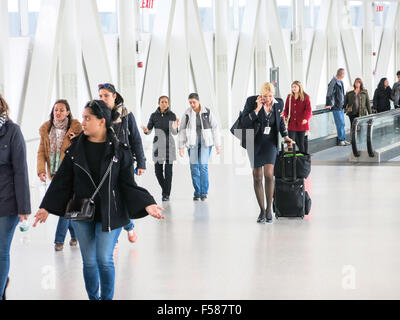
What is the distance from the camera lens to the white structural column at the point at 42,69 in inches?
626

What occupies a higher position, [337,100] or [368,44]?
[368,44]

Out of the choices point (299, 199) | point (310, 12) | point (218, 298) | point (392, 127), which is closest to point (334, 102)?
point (392, 127)

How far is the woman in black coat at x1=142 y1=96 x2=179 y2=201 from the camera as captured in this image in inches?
481

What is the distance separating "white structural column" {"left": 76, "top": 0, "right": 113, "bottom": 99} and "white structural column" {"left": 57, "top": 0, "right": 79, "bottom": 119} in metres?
0.76

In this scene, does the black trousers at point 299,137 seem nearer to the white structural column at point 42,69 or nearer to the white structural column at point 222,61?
the white structural column at point 42,69

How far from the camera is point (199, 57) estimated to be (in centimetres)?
2370

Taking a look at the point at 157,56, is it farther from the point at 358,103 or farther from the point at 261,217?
the point at 261,217

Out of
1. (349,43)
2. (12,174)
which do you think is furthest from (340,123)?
(12,174)

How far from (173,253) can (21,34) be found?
9275 mm

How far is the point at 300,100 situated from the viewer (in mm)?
14945

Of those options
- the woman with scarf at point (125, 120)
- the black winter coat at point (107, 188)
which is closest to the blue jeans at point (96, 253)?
the black winter coat at point (107, 188)

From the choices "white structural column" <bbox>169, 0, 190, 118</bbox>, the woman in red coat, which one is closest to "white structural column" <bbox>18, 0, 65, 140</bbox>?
the woman in red coat

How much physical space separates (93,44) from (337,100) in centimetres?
626
